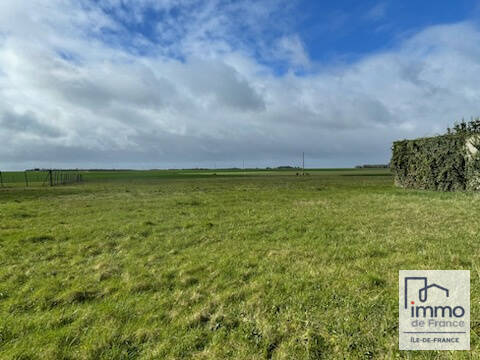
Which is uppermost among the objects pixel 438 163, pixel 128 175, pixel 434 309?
pixel 438 163

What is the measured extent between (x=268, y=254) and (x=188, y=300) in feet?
8.96

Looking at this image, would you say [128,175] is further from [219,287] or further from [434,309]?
[434,309]

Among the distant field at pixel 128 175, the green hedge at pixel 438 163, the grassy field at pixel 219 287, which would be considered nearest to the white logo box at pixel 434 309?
the grassy field at pixel 219 287

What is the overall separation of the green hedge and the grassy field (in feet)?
39.5

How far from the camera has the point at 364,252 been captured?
6148 mm

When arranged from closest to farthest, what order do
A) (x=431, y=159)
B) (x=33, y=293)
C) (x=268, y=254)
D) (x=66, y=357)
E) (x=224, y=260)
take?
(x=66, y=357)
(x=33, y=293)
(x=224, y=260)
(x=268, y=254)
(x=431, y=159)

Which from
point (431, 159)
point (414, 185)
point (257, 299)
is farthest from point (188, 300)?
point (414, 185)

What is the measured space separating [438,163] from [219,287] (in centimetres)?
2305

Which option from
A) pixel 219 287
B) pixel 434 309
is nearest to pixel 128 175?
pixel 219 287

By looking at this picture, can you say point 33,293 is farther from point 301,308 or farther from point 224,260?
point 301,308

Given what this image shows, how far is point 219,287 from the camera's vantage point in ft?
15.0

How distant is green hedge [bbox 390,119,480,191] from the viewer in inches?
690

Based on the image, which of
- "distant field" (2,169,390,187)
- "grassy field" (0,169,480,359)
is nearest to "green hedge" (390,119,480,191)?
"grassy field" (0,169,480,359)

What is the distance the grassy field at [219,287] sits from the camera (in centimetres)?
302
